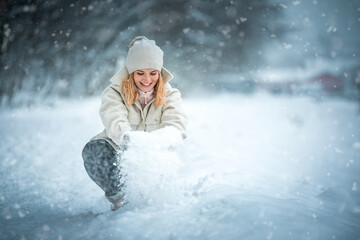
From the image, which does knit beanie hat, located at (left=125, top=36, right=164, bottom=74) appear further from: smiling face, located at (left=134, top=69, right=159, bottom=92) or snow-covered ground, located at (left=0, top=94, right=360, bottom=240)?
snow-covered ground, located at (left=0, top=94, right=360, bottom=240)

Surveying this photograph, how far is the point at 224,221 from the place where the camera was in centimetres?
165

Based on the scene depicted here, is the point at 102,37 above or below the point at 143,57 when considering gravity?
above

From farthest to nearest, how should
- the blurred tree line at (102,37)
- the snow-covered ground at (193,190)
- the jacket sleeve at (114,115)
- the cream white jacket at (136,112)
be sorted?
1. the blurred tree line at (102,37)
2. the cream white jacket at (136,112)
3. the jacket sleeve at (114,115)
4. the snow-covered ground at (193,190)

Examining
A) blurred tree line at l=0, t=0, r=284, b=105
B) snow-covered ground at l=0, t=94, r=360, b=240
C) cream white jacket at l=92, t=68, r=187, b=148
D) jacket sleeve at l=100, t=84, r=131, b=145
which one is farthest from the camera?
blurred tree line at l=0, t=0, r=284, b=105

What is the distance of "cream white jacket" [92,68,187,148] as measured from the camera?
2.04m

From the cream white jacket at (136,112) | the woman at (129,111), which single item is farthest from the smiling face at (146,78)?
the cream white jacket at (136,112)

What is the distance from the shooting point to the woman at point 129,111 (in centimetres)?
200

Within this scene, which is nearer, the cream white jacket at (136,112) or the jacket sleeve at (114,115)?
the jacket sleeve at (114,115)

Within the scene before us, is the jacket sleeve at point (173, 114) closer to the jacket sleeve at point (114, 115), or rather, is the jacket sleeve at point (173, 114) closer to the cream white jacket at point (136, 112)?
the cream white jacket at point (136, 112)

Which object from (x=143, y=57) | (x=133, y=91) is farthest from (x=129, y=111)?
(x=143, y=57)

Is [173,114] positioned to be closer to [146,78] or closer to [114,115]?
[146,78]

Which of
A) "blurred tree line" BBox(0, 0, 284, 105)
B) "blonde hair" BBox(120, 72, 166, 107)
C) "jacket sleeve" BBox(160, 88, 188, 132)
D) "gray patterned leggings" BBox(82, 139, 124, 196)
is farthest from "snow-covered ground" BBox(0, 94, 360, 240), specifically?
"blurred tree line" BBox(0, 0, 284, 105)

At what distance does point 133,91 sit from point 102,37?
4.63m

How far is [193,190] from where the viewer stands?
6.93 feet
